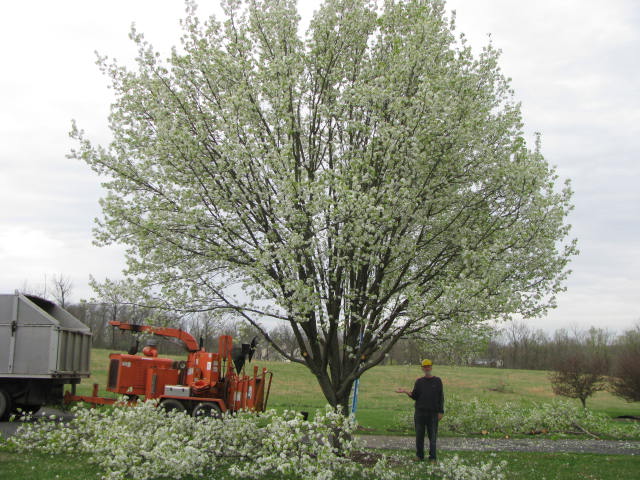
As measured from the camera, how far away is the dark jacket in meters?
10.3

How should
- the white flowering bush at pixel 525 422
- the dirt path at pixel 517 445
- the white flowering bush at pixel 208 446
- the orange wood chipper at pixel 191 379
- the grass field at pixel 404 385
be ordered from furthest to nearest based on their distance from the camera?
the grass field at pixel 404 385 → the white flowering bush at pixel 525 422 → the orange wood chipper at pixel 191 379 → the dirt path at pixel 517 445 → the white flowering bush at pixel 208 446

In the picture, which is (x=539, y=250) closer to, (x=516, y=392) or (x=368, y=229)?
(x=368, y=229)

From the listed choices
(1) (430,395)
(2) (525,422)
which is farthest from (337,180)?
(2) (525,422)

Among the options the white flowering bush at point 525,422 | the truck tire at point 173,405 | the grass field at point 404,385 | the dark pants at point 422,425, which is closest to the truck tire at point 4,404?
the truck tire at point 173,405

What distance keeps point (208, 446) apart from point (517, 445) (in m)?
9.12

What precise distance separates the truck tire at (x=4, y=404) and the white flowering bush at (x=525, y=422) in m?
11.2

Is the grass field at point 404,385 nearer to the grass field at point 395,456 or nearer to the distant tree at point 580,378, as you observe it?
the grass field at point 395,456

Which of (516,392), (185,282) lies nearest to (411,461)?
(185,282)

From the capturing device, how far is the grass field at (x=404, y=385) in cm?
3009

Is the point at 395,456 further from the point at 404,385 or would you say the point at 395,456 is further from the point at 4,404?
the point at 404,385

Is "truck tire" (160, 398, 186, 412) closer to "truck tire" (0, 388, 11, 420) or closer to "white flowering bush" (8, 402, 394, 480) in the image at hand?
"white flowering bush" (8, 402, 394, 480)

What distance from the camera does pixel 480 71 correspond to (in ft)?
35.3

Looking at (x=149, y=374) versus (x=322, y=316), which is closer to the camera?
(x=322, y=316)

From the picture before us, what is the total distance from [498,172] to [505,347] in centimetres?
7170
